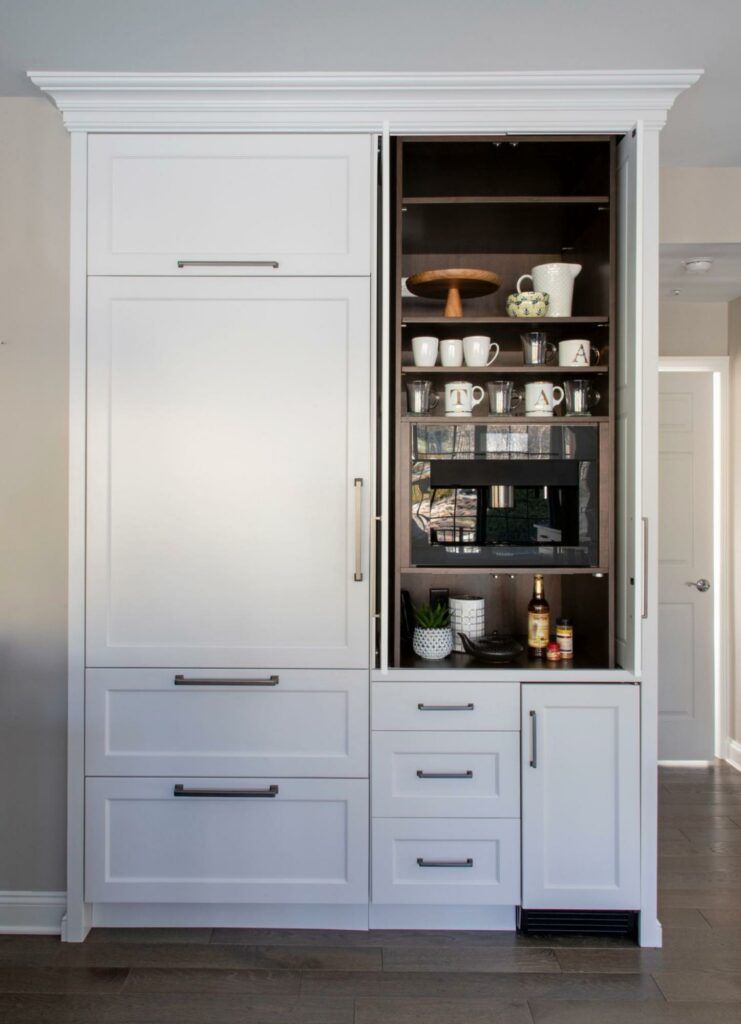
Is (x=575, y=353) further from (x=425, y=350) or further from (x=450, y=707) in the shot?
(x=450, y=707)

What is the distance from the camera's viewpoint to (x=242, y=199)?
2.31m

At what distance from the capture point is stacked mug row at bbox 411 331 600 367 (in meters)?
2.35

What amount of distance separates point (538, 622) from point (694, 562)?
6.27 ft

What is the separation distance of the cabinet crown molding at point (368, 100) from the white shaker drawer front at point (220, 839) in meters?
1.98

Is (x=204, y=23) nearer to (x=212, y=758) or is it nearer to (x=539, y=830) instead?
(x=212, y=758)

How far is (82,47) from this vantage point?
6.88ft

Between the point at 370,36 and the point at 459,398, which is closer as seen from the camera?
the point at 370,36

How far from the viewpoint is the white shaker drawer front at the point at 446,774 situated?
2.29 metres

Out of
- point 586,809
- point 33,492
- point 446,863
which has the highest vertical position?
point 33,492

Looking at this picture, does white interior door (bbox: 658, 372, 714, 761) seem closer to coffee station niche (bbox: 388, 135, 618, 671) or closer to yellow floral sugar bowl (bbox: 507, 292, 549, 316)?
coffee station niche (bbox: 388, 135, 618, 671)

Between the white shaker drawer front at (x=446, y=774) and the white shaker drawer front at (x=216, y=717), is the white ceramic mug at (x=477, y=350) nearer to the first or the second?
the white shaker drawer front at (x=216, y=717)

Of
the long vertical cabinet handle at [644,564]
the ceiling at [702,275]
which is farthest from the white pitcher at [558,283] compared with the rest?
the ceiling at [702,275]

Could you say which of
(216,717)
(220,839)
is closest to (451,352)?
(216,717)

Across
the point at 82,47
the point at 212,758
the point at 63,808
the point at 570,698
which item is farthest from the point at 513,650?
the point at 82,47
